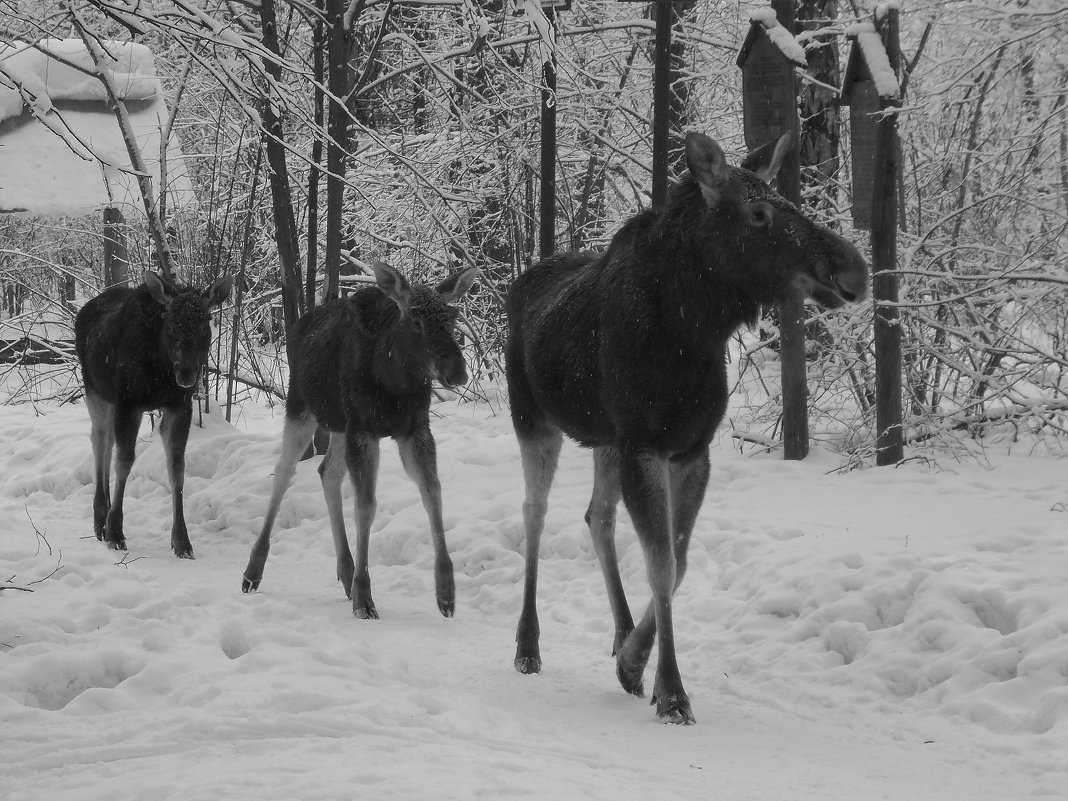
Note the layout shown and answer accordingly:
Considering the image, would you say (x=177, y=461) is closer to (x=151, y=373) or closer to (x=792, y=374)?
(x=151, y=373)

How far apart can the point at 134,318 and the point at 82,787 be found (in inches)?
273

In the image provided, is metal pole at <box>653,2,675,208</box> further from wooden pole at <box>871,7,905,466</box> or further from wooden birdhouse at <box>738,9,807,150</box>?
wooden pole at <box>871,7,905,466</box>

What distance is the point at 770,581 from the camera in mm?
6336

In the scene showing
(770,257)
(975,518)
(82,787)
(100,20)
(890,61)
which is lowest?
(82,787)

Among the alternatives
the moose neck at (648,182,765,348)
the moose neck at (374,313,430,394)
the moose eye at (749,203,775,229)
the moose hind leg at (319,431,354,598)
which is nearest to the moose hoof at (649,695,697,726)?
the moose neck at (648,182,765,348)

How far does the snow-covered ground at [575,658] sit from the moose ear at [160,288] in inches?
86.2

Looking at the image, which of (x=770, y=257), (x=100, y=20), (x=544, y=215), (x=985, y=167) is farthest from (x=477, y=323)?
(x=770, y=257)

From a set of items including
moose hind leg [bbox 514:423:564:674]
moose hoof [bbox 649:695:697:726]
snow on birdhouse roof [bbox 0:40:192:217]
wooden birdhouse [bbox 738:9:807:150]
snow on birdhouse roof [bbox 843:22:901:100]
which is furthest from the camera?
snow on birdhouse roof [bbox 0:40:192:217]

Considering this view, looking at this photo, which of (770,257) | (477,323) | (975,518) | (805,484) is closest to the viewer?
(770,257)

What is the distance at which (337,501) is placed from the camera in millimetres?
7988

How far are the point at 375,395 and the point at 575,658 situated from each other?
2.39 metres

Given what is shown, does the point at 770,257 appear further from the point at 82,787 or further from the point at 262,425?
the point at 262,425

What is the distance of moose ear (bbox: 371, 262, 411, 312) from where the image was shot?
7.23 meters

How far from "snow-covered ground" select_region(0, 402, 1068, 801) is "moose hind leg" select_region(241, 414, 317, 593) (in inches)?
7.5
